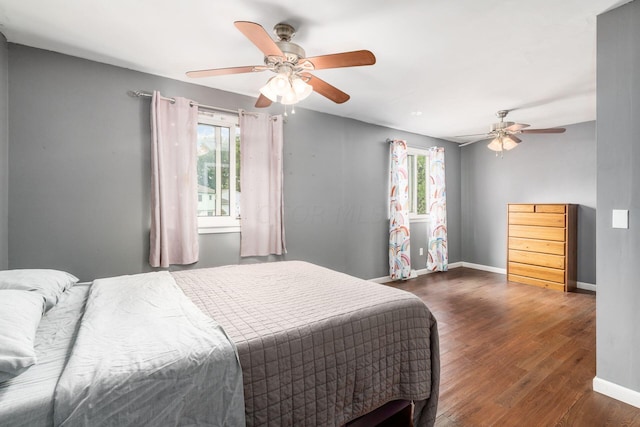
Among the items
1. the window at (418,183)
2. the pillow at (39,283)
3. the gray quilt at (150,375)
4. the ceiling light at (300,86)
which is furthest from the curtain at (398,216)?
the pillow at (39,283)

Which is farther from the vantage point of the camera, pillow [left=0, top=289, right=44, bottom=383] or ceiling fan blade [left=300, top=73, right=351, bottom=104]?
ceiling fan blade [left=300, top=73, right=351, bottom=104]

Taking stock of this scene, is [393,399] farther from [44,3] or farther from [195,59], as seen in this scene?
[44,3]

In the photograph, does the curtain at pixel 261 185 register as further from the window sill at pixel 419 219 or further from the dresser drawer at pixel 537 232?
the dresser drawer at pixel 537 232

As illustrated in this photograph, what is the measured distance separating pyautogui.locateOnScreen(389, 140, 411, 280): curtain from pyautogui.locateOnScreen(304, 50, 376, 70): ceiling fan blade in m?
2.90

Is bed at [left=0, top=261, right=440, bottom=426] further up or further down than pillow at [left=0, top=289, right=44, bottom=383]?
further down

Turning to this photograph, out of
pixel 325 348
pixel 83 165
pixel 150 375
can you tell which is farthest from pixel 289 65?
pixel 83 165

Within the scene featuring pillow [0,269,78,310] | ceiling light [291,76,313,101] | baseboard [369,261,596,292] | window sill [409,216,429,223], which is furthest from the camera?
window sill [409,216,429,223]

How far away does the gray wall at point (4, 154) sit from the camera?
83.4 inches

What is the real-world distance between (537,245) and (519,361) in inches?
108

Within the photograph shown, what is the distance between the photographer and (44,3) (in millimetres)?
1792

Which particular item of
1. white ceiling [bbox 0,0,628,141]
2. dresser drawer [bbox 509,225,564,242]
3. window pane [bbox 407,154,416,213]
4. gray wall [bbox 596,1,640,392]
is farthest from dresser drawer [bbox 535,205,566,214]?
gray wall [bbox 596,1,640,392]

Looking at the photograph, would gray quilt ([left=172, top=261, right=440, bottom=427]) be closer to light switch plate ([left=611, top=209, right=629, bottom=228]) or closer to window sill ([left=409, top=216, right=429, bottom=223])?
light switch plate ([left=611, top=209, right=629, bottom=228])

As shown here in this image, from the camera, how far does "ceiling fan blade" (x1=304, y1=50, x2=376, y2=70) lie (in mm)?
1685

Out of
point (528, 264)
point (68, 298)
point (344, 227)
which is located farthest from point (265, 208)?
point (528, 264)
